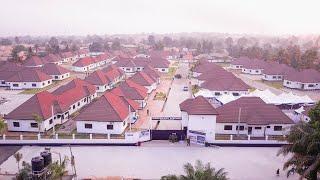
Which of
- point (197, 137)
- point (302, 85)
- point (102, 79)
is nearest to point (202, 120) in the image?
point (197, 137)

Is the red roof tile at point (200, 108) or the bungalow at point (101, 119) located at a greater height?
the red roof tile at point (200, 108)

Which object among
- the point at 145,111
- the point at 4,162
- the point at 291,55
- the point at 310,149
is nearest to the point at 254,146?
the point at 310,149

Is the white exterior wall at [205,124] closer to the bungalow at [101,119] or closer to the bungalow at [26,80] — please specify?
the bungalow at [101,119]

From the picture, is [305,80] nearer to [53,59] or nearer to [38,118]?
[38,118]

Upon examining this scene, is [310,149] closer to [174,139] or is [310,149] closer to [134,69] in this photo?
[174,139]

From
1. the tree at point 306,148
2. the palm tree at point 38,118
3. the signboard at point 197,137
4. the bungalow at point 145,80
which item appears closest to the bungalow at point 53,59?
the bungalow at point 145,80

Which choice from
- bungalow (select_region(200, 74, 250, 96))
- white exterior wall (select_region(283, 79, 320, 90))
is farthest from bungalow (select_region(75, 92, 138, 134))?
white exterior wall (select_region(283, 79, 320, 90))

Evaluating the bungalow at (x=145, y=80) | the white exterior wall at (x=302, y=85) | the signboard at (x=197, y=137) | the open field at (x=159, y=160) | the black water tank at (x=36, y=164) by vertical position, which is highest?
the bungalow at (x=145, y=80)

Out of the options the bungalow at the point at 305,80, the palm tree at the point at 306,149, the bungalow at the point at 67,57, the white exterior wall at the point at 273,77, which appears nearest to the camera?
the palm tree at the point at 306,149
